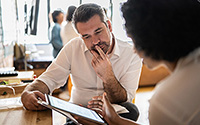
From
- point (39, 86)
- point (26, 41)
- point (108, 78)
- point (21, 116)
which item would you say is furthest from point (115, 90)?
point (26, 41)

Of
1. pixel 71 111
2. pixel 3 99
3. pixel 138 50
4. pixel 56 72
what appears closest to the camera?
pixel 138 50

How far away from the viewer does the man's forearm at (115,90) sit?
1.47m

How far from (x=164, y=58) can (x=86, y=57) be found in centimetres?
109

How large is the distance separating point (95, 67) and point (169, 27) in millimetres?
962

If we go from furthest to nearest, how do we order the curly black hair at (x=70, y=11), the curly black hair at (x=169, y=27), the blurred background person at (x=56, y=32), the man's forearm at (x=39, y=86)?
1. the blurred background person at (x=56, y=32)
2. the curly black hair at (x=70, y=11)
3. the man's forearm at (x=39, y=86)
4. the curly black hair at (x=169, y=27)

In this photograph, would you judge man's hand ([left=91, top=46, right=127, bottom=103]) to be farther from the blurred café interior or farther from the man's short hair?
the blurred café interior

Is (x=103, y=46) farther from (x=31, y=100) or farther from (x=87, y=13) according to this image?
(x=31, y=100)

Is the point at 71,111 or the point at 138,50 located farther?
the point at 71,111

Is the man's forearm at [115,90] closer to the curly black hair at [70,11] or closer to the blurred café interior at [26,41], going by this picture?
the blurred café interior at [26,41]

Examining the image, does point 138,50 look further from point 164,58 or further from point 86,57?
point 86,57

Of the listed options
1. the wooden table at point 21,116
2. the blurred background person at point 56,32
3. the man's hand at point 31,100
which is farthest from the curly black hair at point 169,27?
the blurred background person at point 56,32

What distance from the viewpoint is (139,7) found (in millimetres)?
655

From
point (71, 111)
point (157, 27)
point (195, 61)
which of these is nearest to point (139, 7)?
point (157, 27)

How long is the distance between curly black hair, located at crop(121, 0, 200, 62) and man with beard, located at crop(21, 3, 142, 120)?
2.78 ft
